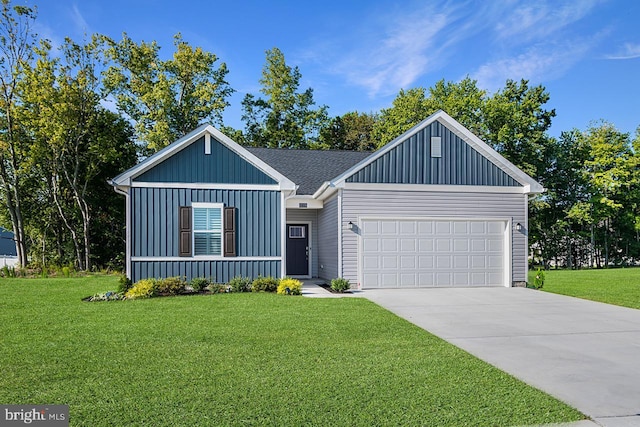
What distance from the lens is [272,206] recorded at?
1234 cm

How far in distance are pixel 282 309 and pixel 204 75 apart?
19195 millimetres

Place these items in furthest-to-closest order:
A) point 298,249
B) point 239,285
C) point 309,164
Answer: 1. point 309,164
2. point 298,249
3. point 239,285

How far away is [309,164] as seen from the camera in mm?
16984

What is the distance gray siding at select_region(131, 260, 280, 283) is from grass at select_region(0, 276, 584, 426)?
3264 millimetres

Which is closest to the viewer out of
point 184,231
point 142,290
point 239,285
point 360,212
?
point 142,290

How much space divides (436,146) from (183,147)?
6977 mm

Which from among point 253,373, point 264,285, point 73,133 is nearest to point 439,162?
point 264,285

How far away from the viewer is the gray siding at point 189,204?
1158 cm

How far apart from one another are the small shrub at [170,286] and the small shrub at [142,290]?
0.46 feet

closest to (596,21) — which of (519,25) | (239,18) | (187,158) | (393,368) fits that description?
(519,25)

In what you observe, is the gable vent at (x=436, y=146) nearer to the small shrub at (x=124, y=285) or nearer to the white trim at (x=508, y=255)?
the white trim at (x=508, y=255)

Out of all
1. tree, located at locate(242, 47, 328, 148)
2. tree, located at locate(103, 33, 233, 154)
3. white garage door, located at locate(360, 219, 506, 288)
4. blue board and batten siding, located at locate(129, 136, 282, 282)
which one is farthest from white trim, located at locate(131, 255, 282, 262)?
tree, located at locate(242, 47, 328, 148)

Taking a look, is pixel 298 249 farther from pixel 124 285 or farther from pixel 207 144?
pixel 124 285

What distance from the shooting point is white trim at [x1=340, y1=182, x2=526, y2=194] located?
12711 millimetres
